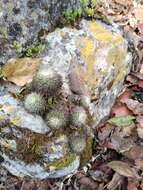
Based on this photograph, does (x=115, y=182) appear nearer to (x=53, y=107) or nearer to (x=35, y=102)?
(x=53, y=107)

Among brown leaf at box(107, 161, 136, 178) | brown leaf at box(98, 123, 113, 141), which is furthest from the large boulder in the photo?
brown leaf at box(107, 161, 136, 178)

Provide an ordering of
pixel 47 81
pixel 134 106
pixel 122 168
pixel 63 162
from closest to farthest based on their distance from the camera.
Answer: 1. pixel 47 81
2. pixel 63 162
3. pixel 122 168
4. pixel 134 106

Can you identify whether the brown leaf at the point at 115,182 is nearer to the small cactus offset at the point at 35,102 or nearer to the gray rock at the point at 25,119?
the gray rock at the point at 25,119

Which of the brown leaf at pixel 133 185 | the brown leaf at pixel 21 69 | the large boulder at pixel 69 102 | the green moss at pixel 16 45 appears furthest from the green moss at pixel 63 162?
the green moss at pixel 16 45

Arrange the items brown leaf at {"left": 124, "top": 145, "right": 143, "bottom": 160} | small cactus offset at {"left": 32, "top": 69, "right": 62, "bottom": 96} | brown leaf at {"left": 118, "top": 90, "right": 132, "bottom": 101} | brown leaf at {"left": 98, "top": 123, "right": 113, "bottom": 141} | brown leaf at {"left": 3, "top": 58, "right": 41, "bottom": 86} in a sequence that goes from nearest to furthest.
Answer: small cactus offset at {"left": 32, "top": 69, "right": 62, "bottom": 96} < brown leaf at {"left": 3, "top": 58, "right": 41, "bottom": 86} < brown leaf at {"left": 124, "top": 145, "right": 143, "bottom": 160} < brown leaf at {"left": 98, "top": 123, "right": 113, "bottom": 141} < brown leaf at {"left": 118, "top": 90, "right": 132, "bottom": 101}

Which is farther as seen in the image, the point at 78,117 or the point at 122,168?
the point at 122,168

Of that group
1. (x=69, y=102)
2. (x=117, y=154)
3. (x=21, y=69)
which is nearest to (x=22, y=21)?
(x=21, y=69)

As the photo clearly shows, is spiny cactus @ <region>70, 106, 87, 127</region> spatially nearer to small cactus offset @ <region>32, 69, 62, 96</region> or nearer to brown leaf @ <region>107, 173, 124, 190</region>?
small cactus offset @ <region>32, 69, 62, 96</region>
